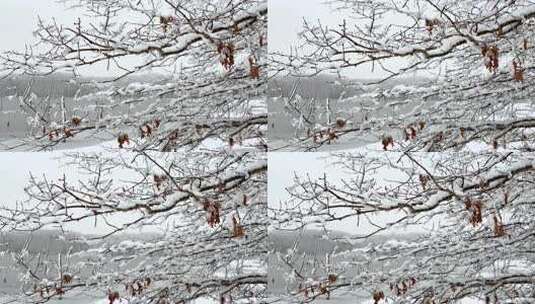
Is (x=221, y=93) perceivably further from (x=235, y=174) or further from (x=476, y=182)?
(x=476, y=182)

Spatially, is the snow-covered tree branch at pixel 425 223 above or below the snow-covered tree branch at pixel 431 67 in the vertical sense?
below

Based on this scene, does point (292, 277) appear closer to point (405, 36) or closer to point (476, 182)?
point (476, 182)

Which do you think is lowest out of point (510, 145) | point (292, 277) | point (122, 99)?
point (292, 277)

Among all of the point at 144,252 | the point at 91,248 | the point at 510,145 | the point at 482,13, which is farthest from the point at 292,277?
the point at 482,13

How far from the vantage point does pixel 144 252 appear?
119 inches

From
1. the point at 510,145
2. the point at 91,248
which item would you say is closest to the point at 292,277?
the point at 91,248

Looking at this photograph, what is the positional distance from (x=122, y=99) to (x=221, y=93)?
1.16 feet

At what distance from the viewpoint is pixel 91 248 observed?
301cm

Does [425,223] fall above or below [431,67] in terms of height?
below

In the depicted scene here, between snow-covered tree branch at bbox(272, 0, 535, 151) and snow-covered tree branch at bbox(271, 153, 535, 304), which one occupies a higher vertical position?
snow-covered tree branch at bbox(272, 0, 535, 151)

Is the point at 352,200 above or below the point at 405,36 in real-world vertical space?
below

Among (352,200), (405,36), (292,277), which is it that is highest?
(405,36)

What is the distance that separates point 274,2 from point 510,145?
38.9 inches

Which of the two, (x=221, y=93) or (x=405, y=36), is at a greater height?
(x=405, y=36)
